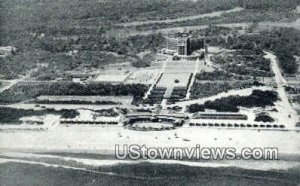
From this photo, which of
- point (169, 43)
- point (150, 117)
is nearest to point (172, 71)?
point (169, 43)

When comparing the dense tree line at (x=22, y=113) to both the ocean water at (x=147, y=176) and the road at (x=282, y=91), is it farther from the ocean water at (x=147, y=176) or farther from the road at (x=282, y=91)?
the road at (x=282, y=91)

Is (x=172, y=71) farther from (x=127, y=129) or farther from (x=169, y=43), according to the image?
(x=127, y=129)

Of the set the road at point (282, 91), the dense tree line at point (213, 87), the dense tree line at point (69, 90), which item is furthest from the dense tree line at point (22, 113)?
the road at point (282, 91)

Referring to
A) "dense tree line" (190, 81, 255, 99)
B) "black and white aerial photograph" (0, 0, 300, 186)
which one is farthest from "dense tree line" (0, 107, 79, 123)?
"dense tree line" (190, 81, 255, 99)

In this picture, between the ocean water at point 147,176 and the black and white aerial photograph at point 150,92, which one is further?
the black and white aerial photograph at point 150,92

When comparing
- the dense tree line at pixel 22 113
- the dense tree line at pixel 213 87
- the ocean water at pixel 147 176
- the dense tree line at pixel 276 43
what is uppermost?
the dense tree line at pixel 276 43

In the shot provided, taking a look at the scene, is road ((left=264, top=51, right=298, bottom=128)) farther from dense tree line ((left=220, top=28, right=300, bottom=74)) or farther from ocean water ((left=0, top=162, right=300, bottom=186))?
ocean water ((left=0, top=162, right=300, bottom=186))
